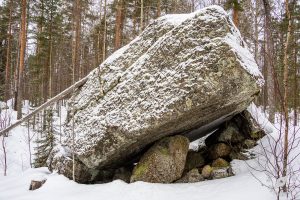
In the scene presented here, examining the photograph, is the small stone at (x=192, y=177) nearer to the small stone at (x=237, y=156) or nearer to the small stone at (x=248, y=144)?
the small stone at (x=237, y=156)

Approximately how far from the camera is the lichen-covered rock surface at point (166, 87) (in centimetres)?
579

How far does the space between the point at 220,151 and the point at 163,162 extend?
68.0 inches

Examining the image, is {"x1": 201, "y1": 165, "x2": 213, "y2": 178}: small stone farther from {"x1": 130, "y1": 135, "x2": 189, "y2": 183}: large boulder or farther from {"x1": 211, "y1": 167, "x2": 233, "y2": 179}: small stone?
{"x1": 130, "y1": 135, "x2": 189, "y2": 183}: large boulder

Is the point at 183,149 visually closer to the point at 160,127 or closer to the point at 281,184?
the point at 160,127

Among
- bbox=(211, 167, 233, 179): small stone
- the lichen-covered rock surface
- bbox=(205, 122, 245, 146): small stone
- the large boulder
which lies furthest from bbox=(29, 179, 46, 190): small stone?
bbox=(205, 122, 245, 146): small stone

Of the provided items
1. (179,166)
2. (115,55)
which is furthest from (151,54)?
(179,166)

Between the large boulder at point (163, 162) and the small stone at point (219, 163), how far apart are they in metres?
0.85

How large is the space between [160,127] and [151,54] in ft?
5.66

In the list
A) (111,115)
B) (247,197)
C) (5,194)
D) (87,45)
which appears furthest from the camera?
(87,45)

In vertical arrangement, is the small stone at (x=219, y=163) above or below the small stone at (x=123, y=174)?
above

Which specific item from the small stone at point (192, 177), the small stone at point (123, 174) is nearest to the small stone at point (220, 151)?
the small stone at point (192, 177)

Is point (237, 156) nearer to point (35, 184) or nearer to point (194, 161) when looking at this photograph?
point (194, 161)

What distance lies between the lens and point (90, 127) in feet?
23.4

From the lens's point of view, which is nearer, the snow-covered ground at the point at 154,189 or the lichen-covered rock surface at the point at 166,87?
the snow-covered ground at the point at 154,189
